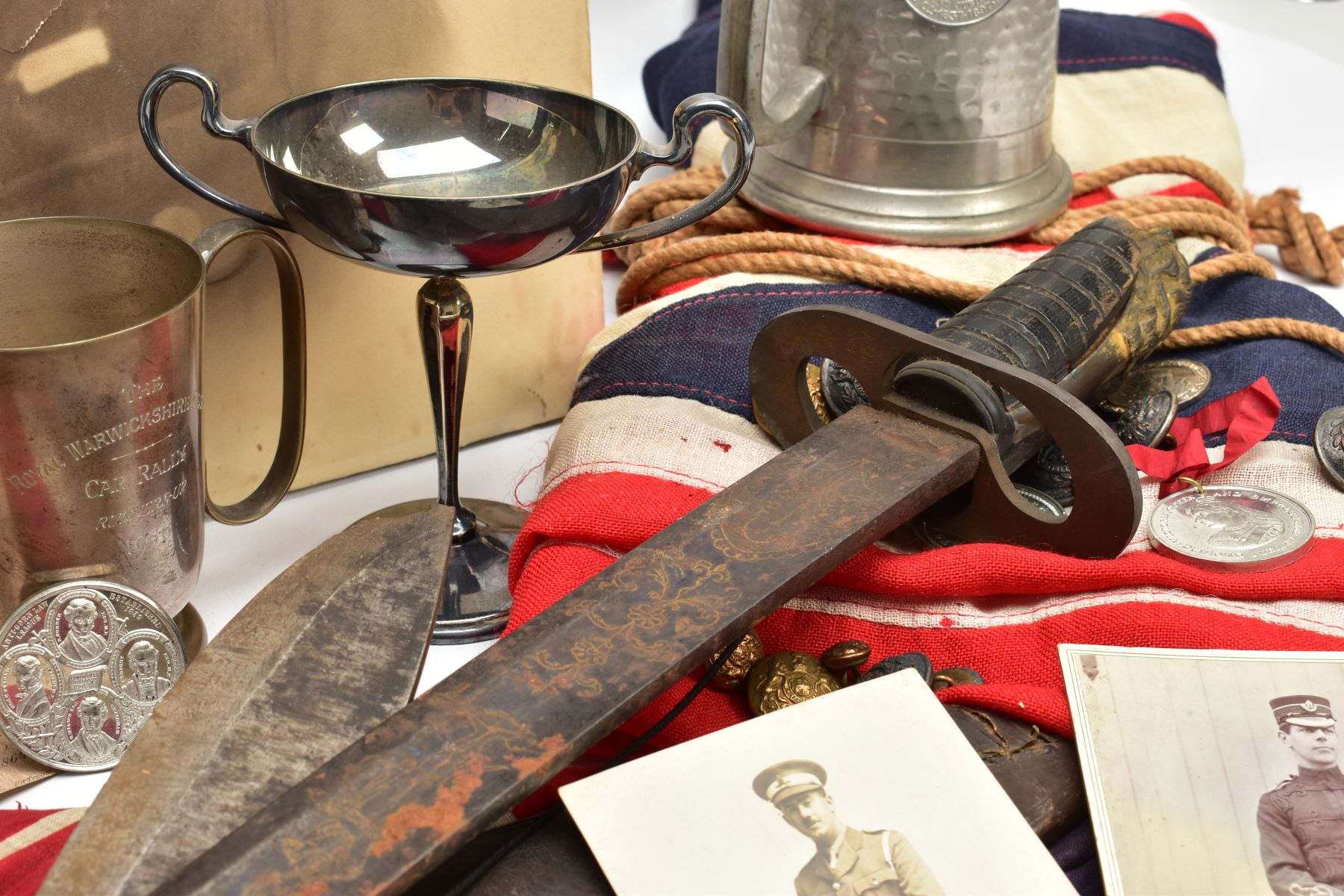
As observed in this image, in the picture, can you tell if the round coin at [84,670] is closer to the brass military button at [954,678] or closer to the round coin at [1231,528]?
the brass military button at [954,678]

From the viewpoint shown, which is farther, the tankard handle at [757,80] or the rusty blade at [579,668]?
the tankard handle at [757,80]

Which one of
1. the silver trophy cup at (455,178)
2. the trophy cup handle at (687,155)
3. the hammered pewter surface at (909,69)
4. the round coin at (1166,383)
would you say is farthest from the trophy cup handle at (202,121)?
the round coin at (1166,383)

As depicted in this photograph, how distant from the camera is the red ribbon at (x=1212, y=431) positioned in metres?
1.08

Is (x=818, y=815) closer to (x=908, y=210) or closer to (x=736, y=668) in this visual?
(x=736, y=668)

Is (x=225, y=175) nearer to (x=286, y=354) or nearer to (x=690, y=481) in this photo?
(x=286, y=354)

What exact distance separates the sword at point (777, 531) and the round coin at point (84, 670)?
26cm

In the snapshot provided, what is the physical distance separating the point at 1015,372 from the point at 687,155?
0.28 meters

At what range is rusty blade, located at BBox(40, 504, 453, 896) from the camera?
0.63 m

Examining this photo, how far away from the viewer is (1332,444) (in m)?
1.09

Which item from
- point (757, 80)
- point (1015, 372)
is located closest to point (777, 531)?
point (1015, 372)

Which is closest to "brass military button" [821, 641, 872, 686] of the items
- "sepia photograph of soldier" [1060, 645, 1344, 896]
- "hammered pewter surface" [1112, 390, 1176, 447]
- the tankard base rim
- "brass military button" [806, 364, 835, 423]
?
"sepia photograph of soldier" [1060, 645, 1344, 896]

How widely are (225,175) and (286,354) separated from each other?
0.15 m

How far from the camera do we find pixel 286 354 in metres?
1.06

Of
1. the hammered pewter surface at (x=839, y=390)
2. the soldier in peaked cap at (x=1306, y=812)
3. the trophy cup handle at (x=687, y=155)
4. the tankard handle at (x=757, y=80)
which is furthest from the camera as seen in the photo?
the tankard handle at (x=757, y=80)
